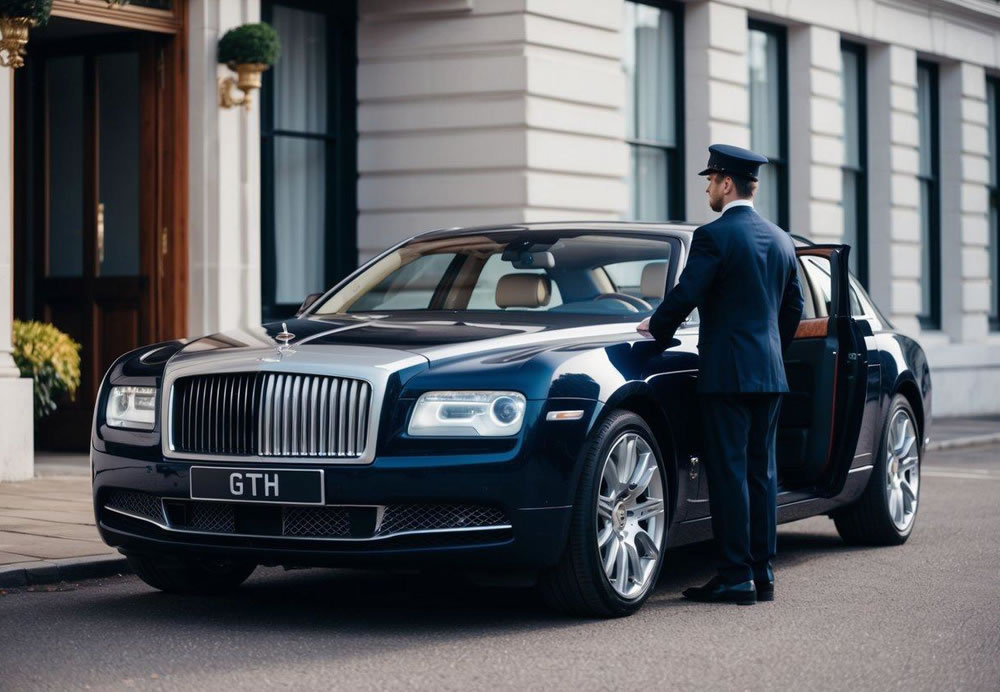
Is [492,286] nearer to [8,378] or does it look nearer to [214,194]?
[8,378]

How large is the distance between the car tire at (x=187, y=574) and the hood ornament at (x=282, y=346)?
0.93 m

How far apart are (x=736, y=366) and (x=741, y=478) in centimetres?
45

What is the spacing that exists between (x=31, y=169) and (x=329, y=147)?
9.63ft

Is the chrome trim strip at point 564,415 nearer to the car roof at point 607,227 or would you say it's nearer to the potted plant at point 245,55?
the car roof at point 607,227

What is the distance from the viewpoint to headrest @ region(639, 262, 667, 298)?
7.47 metres

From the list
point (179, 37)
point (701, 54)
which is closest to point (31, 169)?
point (179, 37)

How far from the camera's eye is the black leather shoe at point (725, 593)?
691cm

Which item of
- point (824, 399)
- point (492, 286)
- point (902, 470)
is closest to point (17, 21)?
point (492, 286)

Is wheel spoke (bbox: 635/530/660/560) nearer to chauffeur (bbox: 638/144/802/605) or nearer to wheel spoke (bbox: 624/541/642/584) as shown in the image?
wheel spoke (bbox: 624/541/642/584)

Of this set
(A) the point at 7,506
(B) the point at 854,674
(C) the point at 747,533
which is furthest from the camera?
(A) the point at 7,506

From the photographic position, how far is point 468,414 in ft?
20.1

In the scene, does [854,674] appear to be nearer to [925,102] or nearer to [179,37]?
[179,37]

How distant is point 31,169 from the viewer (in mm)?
13859

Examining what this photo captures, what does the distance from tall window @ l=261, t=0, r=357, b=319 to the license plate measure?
8.67m
